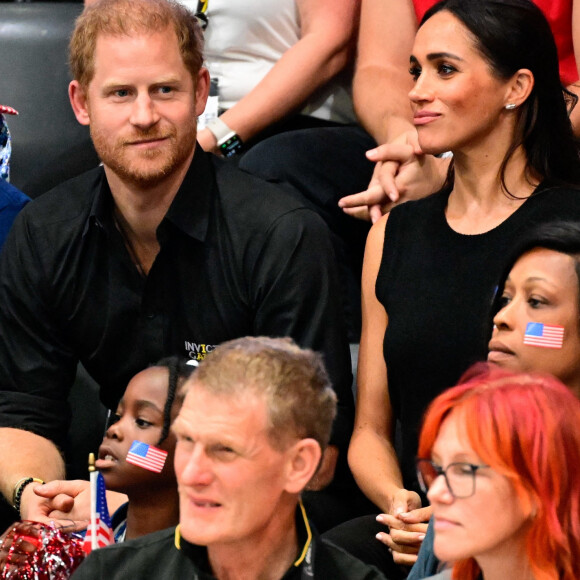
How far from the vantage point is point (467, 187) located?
1985mm

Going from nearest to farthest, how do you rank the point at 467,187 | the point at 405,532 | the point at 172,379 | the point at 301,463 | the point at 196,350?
the point at 301,463 < the point at 405,532 < the point at 172,379 < the point at 467,187 < the point at 196,350

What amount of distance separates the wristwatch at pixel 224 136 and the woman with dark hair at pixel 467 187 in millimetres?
710

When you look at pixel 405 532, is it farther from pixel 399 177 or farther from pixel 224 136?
pixel 224 136

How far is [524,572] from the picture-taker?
1.32 m

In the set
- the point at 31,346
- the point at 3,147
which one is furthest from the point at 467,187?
the point at 3,147

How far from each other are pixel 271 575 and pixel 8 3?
84.6 inches

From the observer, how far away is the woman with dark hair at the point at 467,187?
Result: 6.20 feet

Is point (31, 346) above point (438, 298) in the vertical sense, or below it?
below

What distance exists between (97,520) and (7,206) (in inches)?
41.5

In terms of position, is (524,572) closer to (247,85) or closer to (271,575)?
(271,575)

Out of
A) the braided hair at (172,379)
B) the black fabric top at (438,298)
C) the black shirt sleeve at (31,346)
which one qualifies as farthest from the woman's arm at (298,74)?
the braided hair at (172,379)

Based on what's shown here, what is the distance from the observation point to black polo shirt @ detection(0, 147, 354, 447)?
210cm

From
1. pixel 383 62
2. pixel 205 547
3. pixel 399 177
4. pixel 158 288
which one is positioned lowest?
pixel 205 547

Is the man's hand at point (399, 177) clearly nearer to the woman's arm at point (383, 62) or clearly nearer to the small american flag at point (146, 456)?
the woman's arm at point (383, 62)
